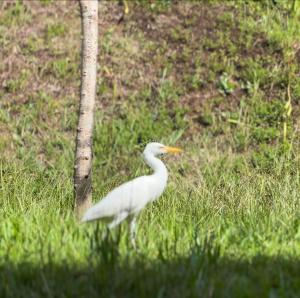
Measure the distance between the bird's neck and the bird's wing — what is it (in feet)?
0.51

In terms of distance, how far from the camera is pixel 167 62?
494 inches

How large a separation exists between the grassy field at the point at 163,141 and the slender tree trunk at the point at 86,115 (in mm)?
255

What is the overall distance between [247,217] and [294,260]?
1.31 m

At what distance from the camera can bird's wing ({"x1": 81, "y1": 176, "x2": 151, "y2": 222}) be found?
5594 mm

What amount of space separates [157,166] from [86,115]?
4.64ft

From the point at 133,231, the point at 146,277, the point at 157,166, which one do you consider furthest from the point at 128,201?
the point at 146,277

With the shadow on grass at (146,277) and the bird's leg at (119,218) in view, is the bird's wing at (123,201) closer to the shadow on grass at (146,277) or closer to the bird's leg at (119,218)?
the bird's leg at (119,218)

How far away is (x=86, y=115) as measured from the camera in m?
7.15

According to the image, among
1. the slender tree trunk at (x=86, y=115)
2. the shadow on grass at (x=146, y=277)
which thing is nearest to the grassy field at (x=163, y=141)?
the shadow on grass at (x=146, y=277)

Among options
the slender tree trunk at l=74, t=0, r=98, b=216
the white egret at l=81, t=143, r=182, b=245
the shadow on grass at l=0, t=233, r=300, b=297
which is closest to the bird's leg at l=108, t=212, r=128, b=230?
the white egret at l=81, t=143, r=182, b=245

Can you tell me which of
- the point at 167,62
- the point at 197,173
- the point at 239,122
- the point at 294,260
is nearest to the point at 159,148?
the point at 294,260

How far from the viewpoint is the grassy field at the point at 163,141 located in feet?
15.3

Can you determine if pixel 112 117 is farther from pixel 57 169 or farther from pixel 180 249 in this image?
pixel 180 249

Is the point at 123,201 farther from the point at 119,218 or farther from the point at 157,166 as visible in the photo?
the point at 157,166
